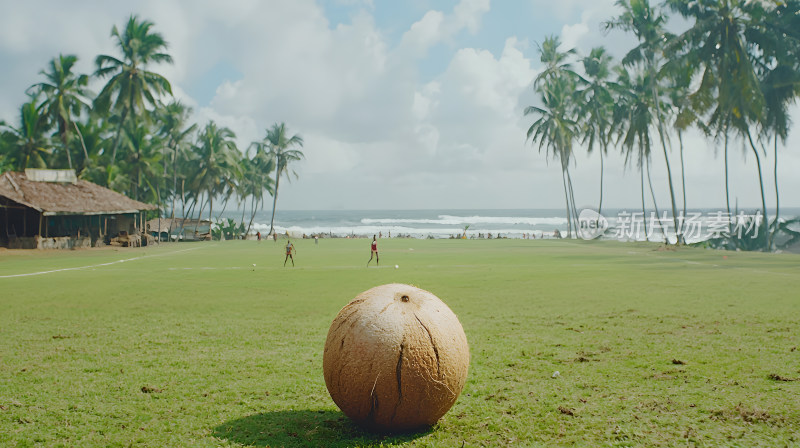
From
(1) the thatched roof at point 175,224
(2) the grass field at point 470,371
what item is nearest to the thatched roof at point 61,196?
(1) the thatched roof at point 175,224

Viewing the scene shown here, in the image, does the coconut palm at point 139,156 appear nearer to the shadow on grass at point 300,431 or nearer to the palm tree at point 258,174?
the palm tree at point 258,174

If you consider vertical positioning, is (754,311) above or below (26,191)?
below

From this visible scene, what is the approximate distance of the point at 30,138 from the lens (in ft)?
158

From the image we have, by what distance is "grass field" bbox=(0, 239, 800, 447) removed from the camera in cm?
543

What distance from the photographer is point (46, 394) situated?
6703mm

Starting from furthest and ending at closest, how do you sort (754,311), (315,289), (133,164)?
(133,164) → (315,289) → (754,311)

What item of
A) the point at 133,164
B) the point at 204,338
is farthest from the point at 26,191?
the point at 204,338

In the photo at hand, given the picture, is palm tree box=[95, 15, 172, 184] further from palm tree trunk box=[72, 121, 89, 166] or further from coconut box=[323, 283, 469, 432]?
coconut box=[323, 283, 469, 432]

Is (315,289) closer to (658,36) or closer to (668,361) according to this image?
(668,361)

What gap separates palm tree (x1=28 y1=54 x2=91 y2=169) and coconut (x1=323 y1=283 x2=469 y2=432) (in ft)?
163

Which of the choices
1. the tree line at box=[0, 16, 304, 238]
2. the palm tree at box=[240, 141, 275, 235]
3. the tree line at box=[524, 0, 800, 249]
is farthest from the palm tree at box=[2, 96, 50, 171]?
the tree line at box=[524, 0, 800, 249]

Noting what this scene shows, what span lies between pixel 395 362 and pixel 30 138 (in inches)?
2148

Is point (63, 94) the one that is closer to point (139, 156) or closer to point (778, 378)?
point (139, 156)

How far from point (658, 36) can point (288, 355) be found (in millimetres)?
40438
